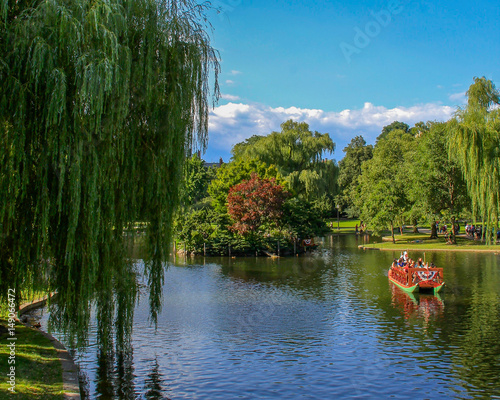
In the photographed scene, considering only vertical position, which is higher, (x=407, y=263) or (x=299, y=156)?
(x=299, y=156)

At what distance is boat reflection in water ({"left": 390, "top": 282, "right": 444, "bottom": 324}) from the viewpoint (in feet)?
62.1

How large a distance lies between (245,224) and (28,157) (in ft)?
103

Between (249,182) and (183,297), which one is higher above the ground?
(249,182)

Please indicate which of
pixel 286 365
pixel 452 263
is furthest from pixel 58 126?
pixel 452 263

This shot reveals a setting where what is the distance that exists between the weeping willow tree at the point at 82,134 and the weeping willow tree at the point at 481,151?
27.2 metres

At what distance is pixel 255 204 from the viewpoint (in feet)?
133

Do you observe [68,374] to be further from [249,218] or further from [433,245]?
[433,245]

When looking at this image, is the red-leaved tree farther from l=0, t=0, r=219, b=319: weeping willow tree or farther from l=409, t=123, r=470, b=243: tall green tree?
l=0, t=0, r=219, b=319: weeping willow tree

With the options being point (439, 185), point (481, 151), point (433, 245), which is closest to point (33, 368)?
point (481, 151)

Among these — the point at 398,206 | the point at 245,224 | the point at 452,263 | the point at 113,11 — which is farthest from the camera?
the point at 398,206

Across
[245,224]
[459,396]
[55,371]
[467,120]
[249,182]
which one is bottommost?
[459,396]

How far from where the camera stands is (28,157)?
952 centimetres

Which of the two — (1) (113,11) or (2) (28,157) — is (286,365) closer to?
(2) (28,157)

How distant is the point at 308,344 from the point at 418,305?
8.06 metres
